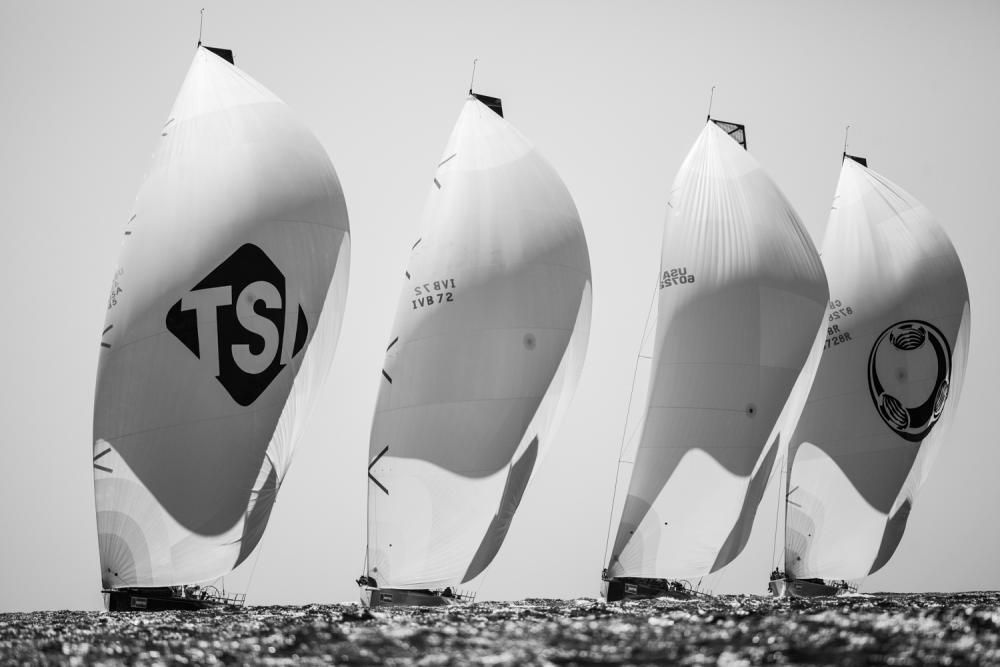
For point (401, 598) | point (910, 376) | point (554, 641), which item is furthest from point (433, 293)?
point (910, 376)

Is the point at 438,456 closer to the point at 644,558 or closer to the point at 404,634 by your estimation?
the point at 644,558

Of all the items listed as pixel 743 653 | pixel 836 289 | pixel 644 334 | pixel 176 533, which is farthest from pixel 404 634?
pixel 836 289

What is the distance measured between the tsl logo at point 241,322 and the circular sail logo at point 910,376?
18.5 meters

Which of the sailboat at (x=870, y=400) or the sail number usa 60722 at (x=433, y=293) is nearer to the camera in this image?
the sail number usa 60722 at (x=433, y=293)

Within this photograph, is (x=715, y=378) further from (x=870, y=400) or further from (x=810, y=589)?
(x=810, y=589)

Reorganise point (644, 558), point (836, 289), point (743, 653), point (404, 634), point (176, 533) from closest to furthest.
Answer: point (743, 653) → point (404, 634) → point (176, 533) → point (644, 558) → point (836, 289)

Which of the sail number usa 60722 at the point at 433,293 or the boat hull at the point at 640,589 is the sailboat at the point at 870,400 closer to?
the boat hull at the point at 640,589

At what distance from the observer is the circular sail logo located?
38.7 m

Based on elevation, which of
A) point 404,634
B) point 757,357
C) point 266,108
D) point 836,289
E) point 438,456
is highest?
point 266,108

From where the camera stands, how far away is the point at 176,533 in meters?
27.3

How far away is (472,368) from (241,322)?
5.14 meters

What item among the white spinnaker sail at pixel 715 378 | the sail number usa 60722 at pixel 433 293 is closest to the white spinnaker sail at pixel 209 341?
the sail number usa 60722 at pixel 433 293

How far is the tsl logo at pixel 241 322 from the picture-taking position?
27375 mm

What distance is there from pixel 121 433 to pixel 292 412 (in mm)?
3643
